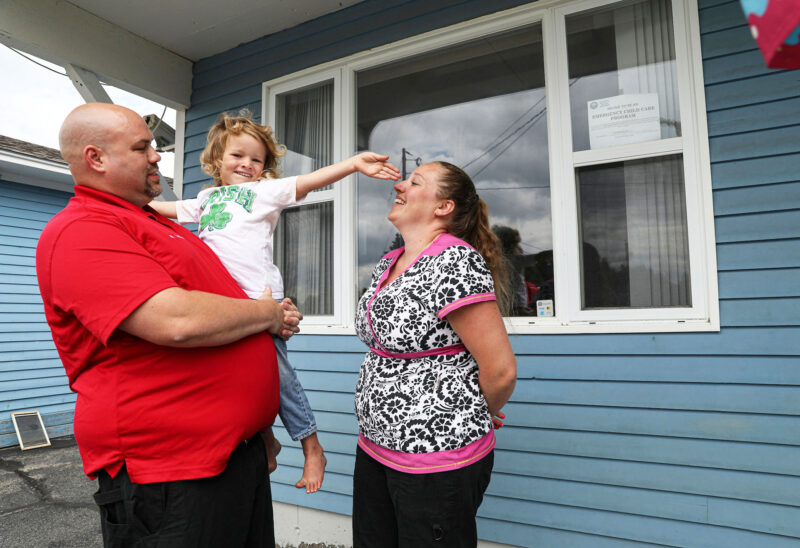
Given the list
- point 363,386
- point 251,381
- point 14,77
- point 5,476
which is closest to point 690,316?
point 363,386

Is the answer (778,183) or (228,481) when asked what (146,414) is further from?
(778,183)

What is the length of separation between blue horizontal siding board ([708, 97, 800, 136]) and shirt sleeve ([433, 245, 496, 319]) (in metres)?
1.54

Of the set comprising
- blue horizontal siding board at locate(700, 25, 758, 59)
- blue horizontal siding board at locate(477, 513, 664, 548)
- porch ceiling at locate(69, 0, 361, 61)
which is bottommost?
blue horizontal siding board at locate(477, 513, 664, 548)

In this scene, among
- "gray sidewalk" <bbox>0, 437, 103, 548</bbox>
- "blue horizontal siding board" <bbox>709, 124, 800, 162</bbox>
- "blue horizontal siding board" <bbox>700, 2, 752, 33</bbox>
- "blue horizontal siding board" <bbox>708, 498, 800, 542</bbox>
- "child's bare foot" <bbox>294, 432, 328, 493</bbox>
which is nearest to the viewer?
"child's bare foot" <bbox>294, 432, 328, 493</bbox>

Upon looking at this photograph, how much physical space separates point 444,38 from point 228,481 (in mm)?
2606

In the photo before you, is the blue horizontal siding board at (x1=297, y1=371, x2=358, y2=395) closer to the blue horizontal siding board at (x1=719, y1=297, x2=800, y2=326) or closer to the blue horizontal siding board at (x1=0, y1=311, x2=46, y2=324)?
the blue horizontal siding board at (x1=719, y1=297, x2=800, y2=326)

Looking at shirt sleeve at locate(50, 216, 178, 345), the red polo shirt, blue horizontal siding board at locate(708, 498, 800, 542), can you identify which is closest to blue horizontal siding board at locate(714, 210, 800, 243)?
blue horizontal siding board at locate(708, 498, 800, 542)

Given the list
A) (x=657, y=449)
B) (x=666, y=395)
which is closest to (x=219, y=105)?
(x=666, y=395)

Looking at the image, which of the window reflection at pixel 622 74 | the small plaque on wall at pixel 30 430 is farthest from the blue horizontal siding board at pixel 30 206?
the window reflection at pixel 622 74

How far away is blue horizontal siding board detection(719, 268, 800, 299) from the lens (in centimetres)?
206

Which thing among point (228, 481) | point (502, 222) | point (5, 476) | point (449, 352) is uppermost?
point (502, 222)

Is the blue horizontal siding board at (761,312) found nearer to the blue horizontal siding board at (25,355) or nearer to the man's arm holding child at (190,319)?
the man's arm holding child at (190,319)

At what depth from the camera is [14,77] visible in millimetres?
21375

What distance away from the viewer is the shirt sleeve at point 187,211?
1.92 metres
